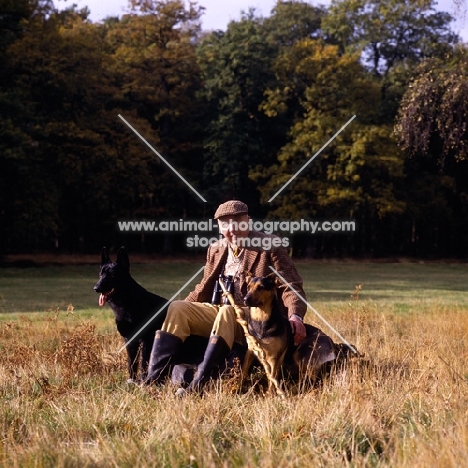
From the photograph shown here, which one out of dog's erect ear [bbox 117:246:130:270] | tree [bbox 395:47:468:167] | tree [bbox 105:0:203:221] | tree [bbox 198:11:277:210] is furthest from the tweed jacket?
tree [bbox 198:11:277:210]

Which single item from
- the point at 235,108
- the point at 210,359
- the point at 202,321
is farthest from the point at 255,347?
the point at 235,108

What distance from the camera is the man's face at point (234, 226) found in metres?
6.80

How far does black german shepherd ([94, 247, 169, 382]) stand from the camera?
7.02 metres

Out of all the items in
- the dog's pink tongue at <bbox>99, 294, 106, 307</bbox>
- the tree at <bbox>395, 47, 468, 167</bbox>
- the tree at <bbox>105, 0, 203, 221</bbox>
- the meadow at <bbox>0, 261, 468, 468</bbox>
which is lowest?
the meadow at <bbox>0, 261, 468, 468</bbox>

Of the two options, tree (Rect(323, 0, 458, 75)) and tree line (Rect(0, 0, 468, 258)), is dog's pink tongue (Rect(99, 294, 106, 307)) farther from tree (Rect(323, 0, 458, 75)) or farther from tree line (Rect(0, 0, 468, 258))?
tree (Rect(323, 0, 458, 75))

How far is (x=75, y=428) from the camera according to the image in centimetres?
508

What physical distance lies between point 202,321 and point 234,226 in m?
0.89

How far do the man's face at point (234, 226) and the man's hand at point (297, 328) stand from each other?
0.88 m

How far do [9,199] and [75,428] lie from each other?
28.0 m

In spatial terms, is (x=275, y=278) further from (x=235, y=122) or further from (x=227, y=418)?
(x=235, y=122)

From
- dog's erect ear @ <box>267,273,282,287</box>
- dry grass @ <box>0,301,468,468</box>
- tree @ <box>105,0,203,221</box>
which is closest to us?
dry grass @ <box>0,301,468,468</box>

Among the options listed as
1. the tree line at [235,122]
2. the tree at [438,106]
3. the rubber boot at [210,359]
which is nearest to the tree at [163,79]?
the tree line at [235,122]

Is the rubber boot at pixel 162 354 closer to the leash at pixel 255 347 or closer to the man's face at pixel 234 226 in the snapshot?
the leash at pixel 255 347

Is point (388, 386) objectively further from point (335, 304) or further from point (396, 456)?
point (335, 304)
